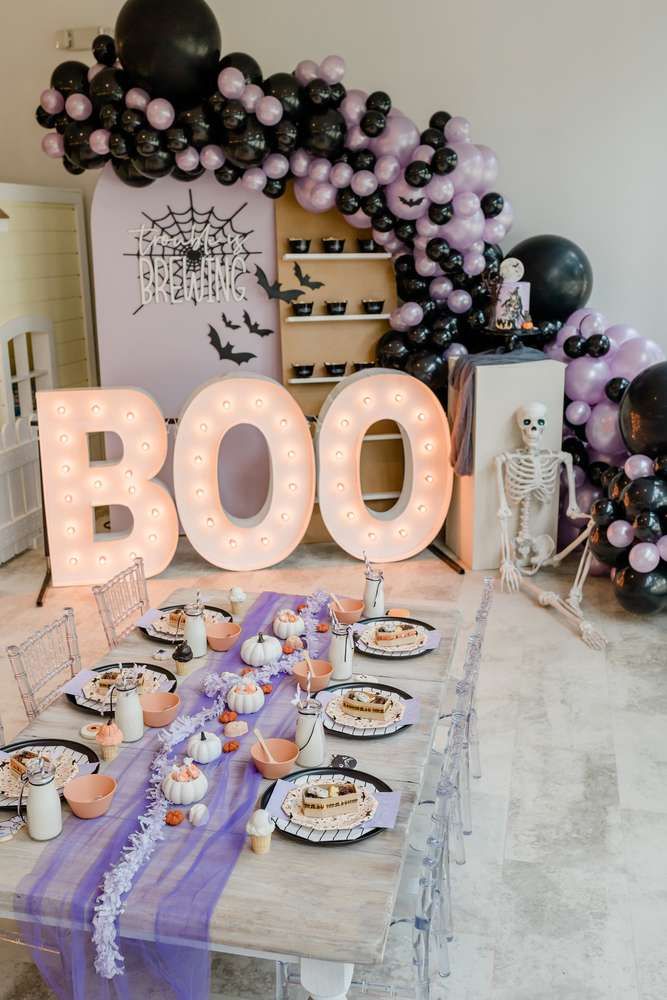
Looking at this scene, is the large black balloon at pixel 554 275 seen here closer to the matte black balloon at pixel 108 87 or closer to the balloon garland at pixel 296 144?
the balloon garland at pixel 296 144

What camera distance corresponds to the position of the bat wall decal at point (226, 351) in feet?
19.9

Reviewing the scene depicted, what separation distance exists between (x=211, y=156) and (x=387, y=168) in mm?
957

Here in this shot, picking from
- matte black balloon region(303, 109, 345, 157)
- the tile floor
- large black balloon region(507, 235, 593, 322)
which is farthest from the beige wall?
the tile floor

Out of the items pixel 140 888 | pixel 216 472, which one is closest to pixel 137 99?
pixel 216 472

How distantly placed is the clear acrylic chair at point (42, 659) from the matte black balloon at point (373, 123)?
3314 mm

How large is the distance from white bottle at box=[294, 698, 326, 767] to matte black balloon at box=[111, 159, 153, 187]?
3.92m

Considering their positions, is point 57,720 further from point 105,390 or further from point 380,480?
point 380,480

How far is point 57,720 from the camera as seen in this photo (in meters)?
2.72

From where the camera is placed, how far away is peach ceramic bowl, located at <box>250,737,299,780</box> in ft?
7.98

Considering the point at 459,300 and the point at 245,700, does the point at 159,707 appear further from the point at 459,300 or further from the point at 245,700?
the point at 459,300

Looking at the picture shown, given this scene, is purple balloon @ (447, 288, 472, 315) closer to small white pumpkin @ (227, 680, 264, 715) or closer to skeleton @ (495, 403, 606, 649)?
skeleton @ (495, 403, 606, 649)

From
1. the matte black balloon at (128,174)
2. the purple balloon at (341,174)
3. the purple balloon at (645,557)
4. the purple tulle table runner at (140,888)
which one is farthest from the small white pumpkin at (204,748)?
the matte black balloon at (128,174)

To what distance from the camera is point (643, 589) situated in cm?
480

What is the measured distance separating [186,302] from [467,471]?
78.2 inches
